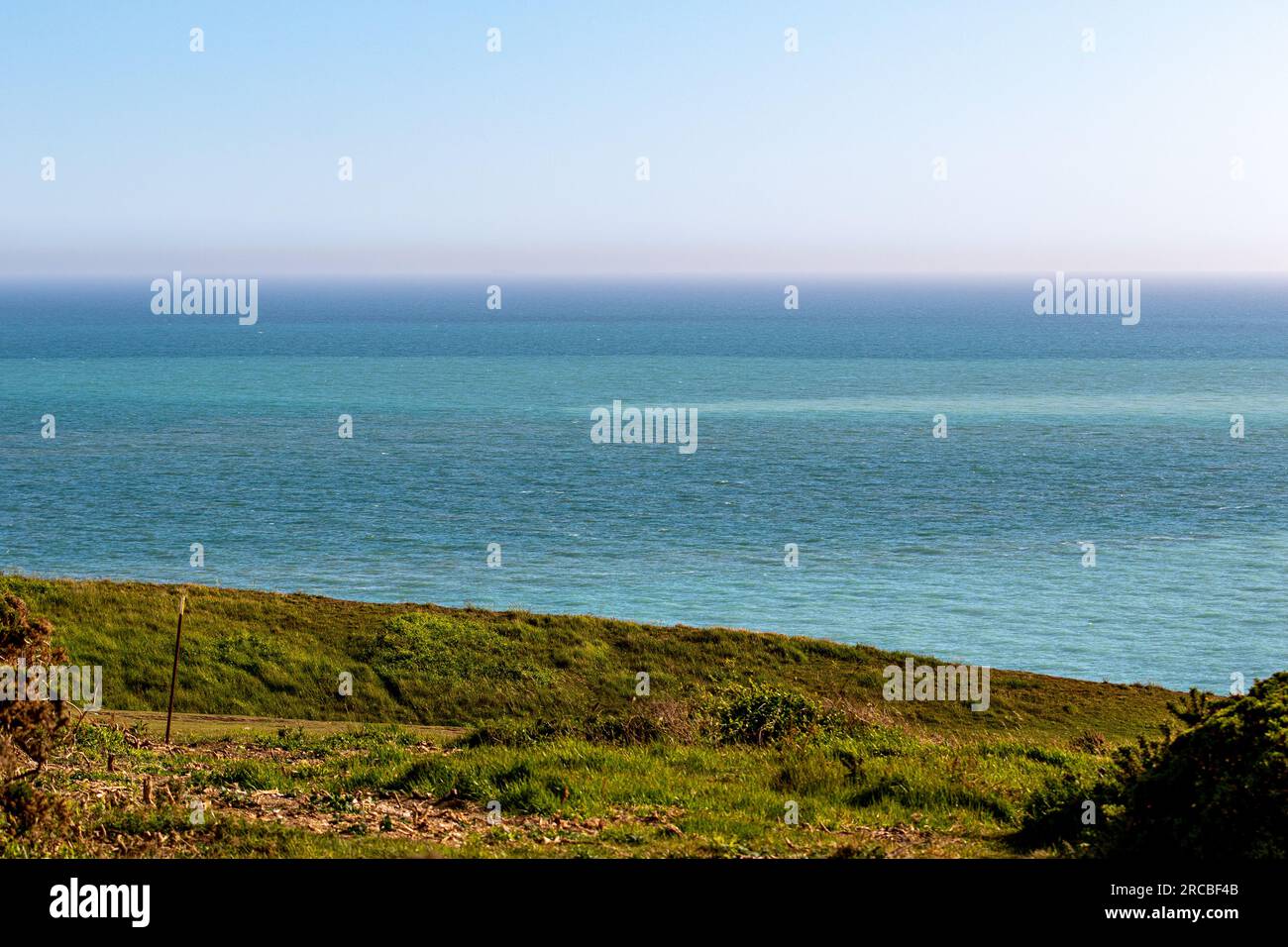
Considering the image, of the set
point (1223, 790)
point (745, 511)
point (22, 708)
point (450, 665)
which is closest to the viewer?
point (1223, 790)

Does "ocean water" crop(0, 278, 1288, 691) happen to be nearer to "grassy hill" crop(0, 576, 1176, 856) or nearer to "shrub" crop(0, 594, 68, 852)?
"grassy hill" crop(0, 576, 1176, 856)

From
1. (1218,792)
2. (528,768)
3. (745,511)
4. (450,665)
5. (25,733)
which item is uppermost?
(1218,792)

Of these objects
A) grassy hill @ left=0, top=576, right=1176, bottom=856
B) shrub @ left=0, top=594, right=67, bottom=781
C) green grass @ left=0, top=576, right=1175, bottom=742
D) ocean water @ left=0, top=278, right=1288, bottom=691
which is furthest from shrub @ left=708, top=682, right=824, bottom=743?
ocean water @ left=0, top=278, right=1288, bottom=691

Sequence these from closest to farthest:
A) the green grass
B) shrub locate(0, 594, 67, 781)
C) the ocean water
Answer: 1. shrub locate(0, 594, 67, 781)
2. the green grass
3. the ocean water

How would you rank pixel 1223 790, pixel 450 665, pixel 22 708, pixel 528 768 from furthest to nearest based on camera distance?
1. pixel 450 665
2. pixel 528 768
3. pixel 22 708
4. pixel 1223 790

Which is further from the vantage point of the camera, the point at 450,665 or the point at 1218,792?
the point at 450,665

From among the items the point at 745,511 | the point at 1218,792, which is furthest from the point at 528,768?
the point at 745,511

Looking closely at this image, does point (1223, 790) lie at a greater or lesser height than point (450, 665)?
greater

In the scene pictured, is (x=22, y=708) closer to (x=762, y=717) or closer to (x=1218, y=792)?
(x=1218, y=792)
